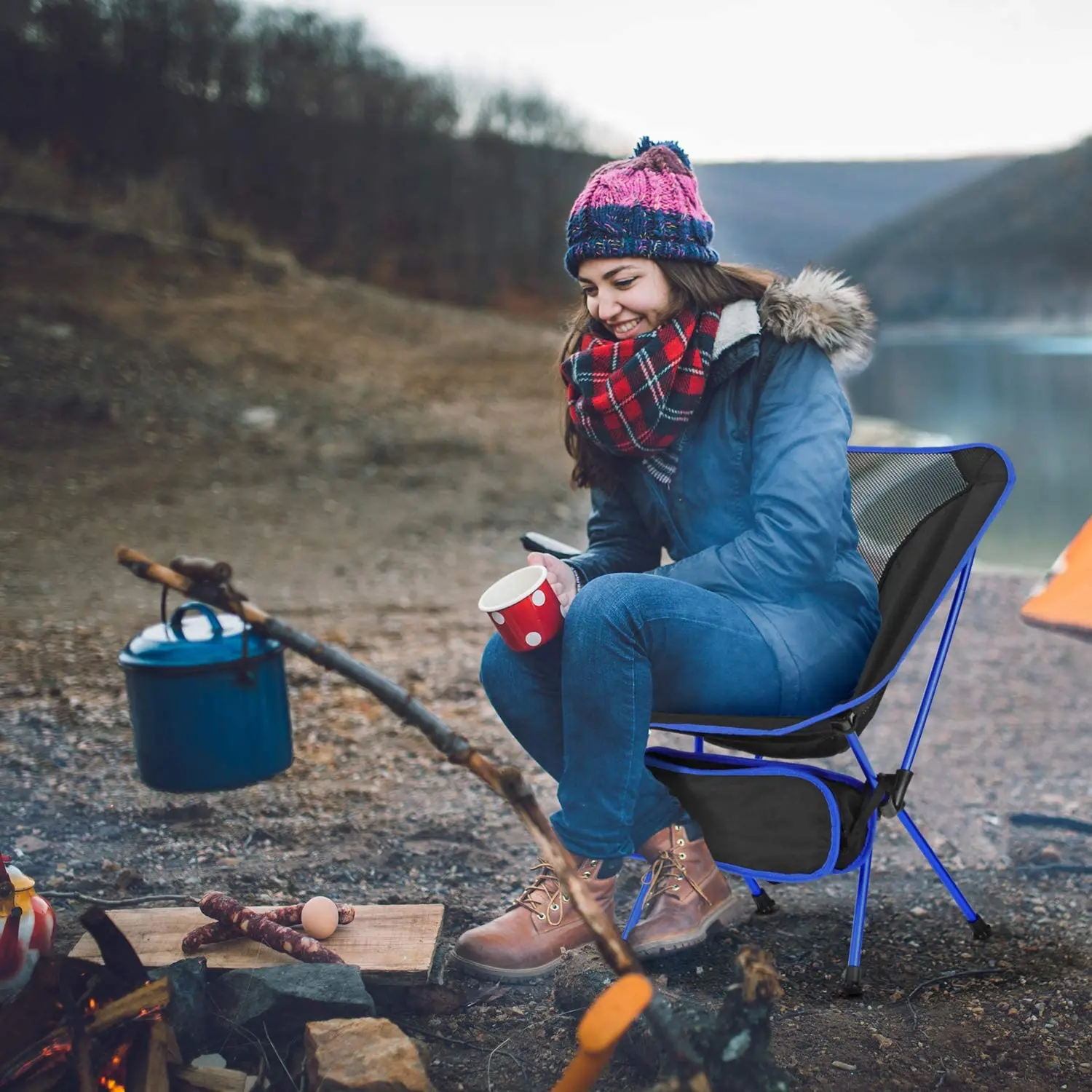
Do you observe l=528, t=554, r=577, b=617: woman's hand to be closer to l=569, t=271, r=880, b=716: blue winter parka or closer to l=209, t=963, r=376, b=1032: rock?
l=569, t=271, r=880, b=716: blue winter parka

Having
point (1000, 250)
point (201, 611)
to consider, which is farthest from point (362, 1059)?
point (1000, 250)

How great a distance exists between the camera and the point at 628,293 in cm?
183

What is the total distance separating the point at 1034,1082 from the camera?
1.51m

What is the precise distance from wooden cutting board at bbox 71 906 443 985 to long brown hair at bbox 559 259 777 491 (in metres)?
0.81

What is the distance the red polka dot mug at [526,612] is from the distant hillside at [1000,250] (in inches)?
1224

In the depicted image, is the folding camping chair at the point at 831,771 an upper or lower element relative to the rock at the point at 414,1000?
upper

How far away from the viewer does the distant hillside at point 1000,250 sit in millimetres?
32938

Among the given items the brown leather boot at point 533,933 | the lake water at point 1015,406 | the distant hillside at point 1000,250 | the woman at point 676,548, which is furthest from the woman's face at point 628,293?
the distant hillside at point 1000,250

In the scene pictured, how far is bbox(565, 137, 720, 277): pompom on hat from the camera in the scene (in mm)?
1784

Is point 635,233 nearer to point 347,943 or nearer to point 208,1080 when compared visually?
point 347,943

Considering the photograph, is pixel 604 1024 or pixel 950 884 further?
pixel 950 884

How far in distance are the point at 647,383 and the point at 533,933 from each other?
0.92 meters

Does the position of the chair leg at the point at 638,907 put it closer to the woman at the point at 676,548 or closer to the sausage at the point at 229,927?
the woman at the point at 676,548

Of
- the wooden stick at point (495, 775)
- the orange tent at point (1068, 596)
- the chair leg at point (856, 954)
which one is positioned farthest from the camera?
the orange tent at point (1068, 596)
